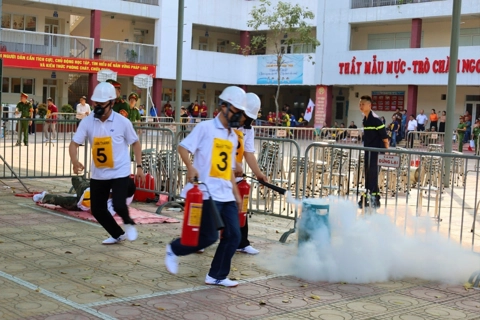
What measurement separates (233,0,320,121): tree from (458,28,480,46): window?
788 cm

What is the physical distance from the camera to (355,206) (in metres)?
7.46

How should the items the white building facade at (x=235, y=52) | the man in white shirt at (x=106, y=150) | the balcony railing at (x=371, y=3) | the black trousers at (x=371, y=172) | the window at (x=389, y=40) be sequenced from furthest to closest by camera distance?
the window at (x=389, y=40), the balcony railing at (x=371, y=3), the white building facade at (x=235, y=52), the black trousers at (x=371, y=172), the man in white shirt at (x=106, y=150)

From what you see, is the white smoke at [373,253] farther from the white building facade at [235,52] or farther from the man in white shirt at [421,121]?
the man in white shirt at [421,121]

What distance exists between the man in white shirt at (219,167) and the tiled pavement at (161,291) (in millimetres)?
469

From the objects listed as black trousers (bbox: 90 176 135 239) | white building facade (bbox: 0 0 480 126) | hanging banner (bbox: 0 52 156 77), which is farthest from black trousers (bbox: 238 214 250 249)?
white building facade (bbox: 0 0 480 126)

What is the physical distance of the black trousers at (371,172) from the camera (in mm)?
8289

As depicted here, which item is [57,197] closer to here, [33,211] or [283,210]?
[33,211]

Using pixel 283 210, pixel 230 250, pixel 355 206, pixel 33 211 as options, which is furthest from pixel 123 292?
pixel 283 210

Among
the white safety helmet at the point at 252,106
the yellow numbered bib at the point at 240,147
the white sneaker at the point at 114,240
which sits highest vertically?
the white safety helmet at the point at 252,106

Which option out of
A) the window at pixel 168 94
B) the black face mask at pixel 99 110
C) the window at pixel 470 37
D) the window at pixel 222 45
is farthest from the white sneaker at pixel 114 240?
the window at pixel 222 45

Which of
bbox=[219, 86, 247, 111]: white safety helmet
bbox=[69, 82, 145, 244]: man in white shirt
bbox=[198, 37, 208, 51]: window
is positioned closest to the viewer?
bbox=[219, 86, 247, 111]: white safety helmet

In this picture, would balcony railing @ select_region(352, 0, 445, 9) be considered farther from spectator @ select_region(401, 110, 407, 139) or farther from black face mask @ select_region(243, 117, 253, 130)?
black face mask @ select_region(243, 117, 253, 130)

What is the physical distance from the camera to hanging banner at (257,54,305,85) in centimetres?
4116

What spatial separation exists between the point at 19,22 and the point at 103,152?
106 ft
